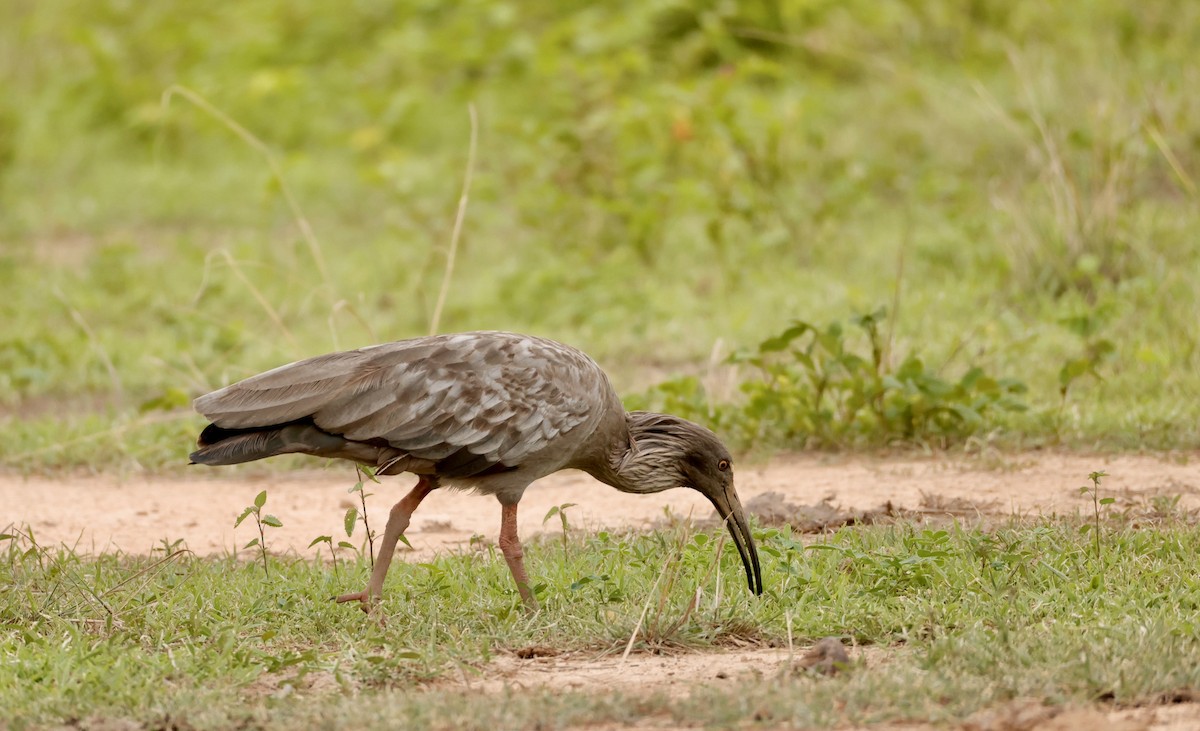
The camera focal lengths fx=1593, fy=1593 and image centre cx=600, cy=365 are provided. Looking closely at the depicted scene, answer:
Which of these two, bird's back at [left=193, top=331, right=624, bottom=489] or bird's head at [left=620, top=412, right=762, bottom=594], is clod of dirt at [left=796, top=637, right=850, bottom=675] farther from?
bird's back at [left=193, top=331, right=624, bottom=489]

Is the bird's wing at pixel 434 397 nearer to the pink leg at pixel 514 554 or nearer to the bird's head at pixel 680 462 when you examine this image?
the pink leg at pixel 514 554

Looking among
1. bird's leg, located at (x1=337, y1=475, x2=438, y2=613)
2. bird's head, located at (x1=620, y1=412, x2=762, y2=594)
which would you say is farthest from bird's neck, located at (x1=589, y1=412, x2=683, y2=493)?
bird's leg, located at (x1=337, y1=475, x2=438, y2=613)

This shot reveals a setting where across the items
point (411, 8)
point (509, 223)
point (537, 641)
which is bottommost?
point (537, 641)


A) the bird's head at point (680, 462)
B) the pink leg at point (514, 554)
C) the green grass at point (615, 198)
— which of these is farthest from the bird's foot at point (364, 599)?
the green grass at point (615, 198)

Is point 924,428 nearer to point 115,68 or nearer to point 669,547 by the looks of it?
point 669,547

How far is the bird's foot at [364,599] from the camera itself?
5000 millimetres

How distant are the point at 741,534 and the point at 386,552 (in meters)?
1.23

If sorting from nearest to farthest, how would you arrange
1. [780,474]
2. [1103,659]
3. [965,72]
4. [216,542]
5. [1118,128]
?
[1103,659]
[216,542]
[780,474]
[1118,128]
[965,72]

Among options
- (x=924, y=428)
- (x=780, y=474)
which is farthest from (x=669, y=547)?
(x=924, y=428)

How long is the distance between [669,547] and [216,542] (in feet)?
6.03

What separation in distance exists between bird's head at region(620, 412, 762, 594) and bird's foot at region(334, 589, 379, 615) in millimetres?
962

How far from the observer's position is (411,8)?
1642cm

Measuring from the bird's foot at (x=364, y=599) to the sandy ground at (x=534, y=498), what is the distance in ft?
2.78

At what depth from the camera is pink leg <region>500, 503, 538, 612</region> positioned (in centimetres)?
506
